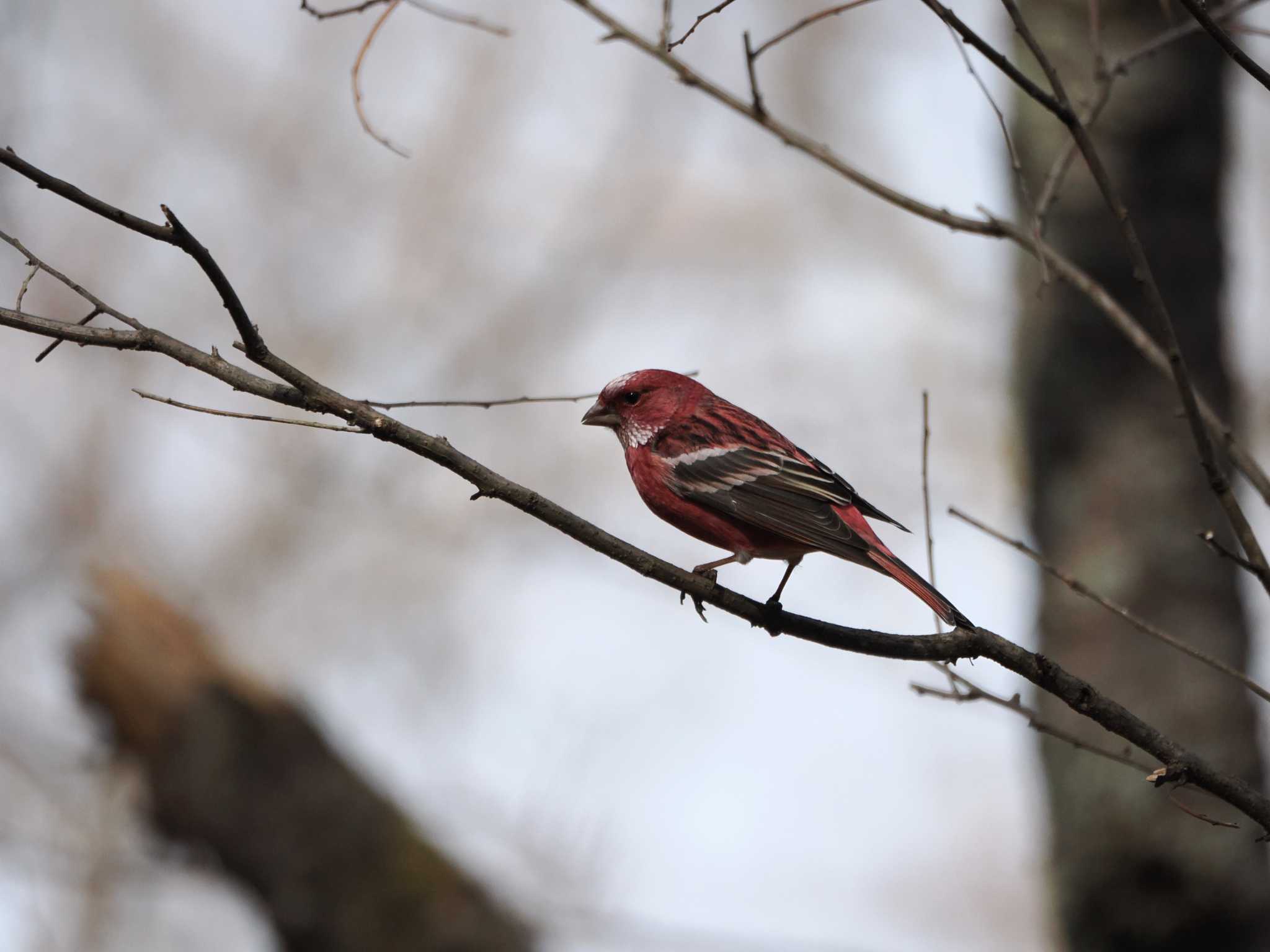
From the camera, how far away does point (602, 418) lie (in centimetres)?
576

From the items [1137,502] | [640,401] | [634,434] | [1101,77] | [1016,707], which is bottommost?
[1016,707]

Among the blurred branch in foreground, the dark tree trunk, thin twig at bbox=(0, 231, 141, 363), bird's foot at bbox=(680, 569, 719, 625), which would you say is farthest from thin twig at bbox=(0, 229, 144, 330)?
the blurred branch in foreground

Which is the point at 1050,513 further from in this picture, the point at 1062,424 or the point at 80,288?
the point at 80,288

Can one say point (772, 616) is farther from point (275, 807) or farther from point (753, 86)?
point (275, 807)

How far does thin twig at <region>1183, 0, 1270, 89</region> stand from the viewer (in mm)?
3029

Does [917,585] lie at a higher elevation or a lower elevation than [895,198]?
lower

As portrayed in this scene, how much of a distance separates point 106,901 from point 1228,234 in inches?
387

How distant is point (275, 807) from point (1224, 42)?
8.18 meters


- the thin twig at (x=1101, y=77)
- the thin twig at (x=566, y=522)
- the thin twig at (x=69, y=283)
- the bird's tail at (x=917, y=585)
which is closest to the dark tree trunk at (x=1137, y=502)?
the thin twig at (x=1101, y=77)

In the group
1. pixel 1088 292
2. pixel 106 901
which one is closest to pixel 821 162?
pixel 1088 292

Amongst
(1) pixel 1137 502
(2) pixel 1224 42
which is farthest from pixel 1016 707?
(1) pixel 1137 502

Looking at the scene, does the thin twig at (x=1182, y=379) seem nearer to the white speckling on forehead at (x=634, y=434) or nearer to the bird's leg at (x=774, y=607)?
the bird's leg at (x=774, y=607)

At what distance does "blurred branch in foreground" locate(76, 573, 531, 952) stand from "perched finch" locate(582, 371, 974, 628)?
4.96 meters

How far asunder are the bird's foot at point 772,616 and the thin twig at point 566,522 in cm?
23
